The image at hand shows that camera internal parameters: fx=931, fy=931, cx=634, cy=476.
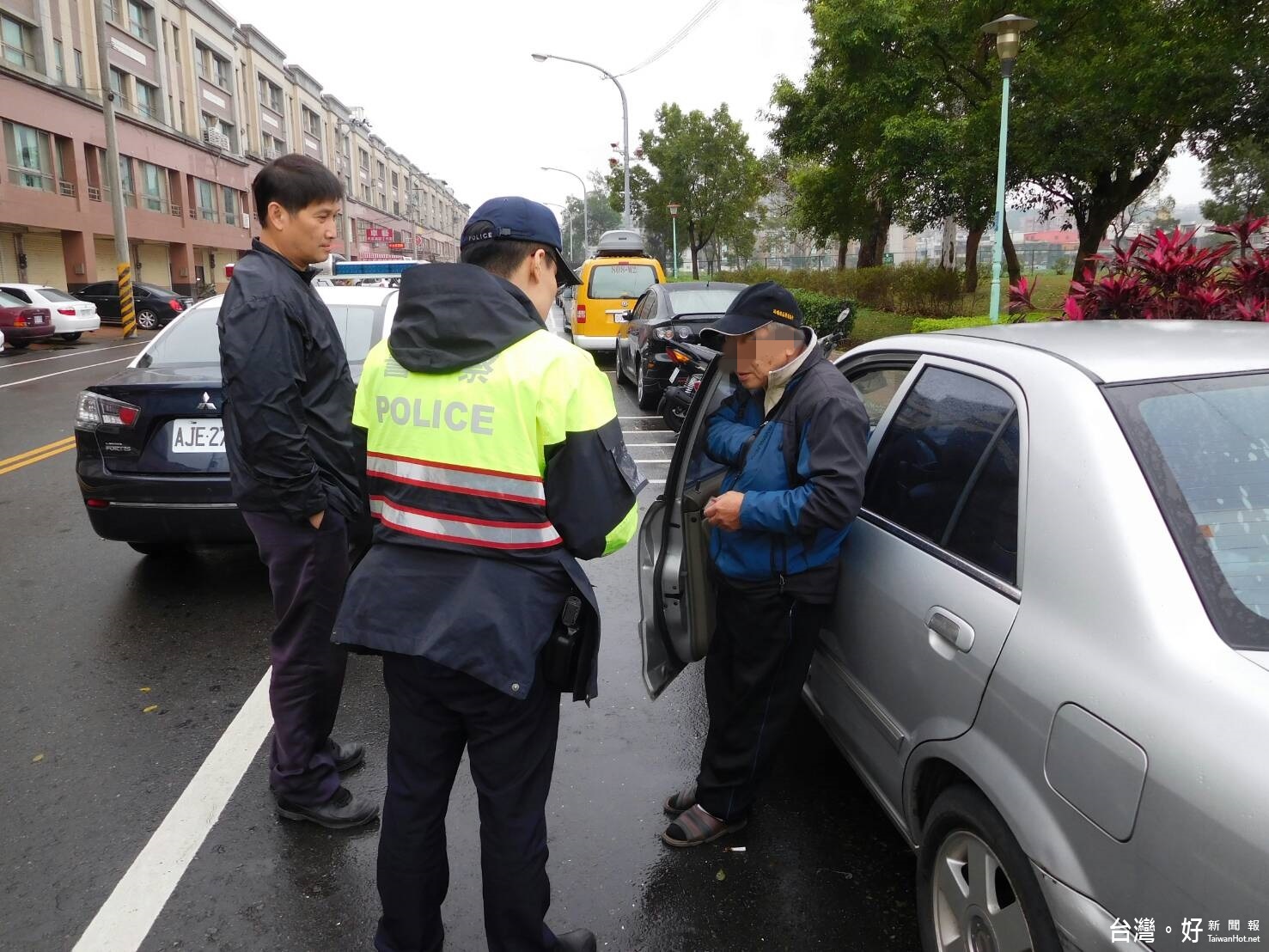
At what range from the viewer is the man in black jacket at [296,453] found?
8.68 ft

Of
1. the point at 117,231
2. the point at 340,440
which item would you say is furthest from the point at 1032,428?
the point at 117,231

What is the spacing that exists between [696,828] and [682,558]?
836 millimetres

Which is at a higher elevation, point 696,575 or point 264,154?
point 264,154

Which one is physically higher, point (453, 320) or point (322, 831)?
Result: point (453, 320)

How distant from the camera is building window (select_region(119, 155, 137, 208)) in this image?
37531mm

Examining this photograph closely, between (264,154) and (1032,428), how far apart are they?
197 feet

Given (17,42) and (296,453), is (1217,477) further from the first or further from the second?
(17,42)

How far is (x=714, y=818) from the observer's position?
9.53ft

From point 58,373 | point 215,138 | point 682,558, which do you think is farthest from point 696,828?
point 215,138

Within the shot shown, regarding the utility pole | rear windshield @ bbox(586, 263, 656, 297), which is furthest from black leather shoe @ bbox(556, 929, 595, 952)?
the utility pole

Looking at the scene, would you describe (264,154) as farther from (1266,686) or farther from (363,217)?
(1266,686)

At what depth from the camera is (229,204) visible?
48.4m

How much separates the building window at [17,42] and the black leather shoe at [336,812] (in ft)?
118

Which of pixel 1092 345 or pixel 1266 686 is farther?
pixel 1092 345
